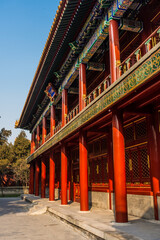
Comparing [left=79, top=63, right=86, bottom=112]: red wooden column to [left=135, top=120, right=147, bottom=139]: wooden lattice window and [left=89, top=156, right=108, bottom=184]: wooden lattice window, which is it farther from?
[left=89, top=156, right=108, bottom=184]: wooden lattice window

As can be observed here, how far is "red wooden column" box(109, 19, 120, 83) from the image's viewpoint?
26.3 ft

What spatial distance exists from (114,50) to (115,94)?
1.69 m

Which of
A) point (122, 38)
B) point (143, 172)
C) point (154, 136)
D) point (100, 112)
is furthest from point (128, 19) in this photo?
point (143, 172)

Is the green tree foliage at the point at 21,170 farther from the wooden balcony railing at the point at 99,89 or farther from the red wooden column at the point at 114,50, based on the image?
the red wooden column at the point at 114,50

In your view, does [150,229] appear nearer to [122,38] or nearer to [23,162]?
[122,38]

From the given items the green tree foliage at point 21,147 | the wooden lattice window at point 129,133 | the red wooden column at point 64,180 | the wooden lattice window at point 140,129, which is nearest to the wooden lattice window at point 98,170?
the red wooden column at point 64,180

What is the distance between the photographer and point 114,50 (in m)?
8.19

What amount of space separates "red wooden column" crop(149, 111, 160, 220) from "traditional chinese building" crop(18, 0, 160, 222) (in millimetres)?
31

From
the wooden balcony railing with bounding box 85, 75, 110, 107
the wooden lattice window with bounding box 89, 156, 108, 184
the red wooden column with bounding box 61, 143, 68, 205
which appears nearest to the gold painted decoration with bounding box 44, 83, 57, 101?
the red wooden column with bounding box 61, 143, 68, 205

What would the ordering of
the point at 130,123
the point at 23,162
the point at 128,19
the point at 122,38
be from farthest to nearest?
the point at 23,162
the point at 122,38
the point at 130,123
the point at 128,19

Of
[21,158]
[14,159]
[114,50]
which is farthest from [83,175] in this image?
[14,159]

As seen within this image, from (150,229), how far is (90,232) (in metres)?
1.64

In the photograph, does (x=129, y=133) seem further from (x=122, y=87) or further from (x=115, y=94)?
(x=122, y=87)

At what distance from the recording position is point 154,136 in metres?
8.34
